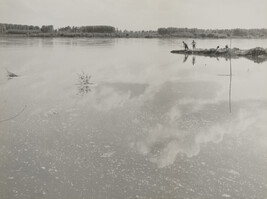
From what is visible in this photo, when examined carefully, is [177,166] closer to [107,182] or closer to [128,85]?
[107,182]

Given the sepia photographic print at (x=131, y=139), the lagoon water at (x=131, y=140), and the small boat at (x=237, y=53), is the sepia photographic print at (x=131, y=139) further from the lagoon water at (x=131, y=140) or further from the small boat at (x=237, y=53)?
the small boat at (x=237, y=53)

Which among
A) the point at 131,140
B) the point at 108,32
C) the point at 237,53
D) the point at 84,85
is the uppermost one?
the point at 108,32

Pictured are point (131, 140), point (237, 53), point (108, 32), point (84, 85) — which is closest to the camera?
point (131, 140)

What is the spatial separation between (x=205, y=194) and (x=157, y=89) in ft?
39.2

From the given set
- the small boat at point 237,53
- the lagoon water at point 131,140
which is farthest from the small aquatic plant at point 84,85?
the small boat at point 237,53

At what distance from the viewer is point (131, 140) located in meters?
11.6

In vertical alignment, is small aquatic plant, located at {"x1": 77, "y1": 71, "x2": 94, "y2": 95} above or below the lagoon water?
above

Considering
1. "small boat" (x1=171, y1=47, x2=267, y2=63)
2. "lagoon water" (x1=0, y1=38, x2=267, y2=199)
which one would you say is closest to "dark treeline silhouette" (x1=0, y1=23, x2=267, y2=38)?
"small boat" (x1=171, y1=47, x2=267, y2=63)

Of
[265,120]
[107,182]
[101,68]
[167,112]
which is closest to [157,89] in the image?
[167,112]

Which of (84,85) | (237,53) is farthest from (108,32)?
(84,85)

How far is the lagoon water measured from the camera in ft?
28.1

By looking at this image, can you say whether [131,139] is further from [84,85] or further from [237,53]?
[237,53]

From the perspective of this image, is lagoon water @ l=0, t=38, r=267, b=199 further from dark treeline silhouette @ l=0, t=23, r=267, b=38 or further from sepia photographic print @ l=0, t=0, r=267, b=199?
dark treeline silhouette @ l=0, t=23, r=267, b=38

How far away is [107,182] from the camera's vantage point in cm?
866
